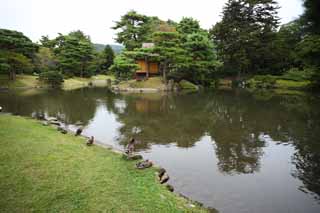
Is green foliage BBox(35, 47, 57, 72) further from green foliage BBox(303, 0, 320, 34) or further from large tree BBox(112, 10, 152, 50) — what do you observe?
green foliage BBox(303, 0, 320, 34)

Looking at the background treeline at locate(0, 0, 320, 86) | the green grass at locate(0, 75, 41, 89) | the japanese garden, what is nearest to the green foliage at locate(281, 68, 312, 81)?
the background treeline at locate(0, 0, 320, 86)

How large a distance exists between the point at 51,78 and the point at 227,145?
98.1 feet

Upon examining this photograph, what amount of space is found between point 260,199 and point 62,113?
12.8 m

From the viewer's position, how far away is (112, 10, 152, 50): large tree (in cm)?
3541

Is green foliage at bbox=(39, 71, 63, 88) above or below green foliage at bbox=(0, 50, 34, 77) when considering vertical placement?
below

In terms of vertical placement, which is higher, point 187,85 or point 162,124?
point 187,85

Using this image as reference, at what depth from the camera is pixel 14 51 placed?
30453 mm

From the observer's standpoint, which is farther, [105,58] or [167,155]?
[105,58]

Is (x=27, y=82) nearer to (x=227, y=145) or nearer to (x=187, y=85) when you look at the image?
(x=187, y=85)

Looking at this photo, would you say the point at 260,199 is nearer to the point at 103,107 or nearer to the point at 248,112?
the point at 248,112

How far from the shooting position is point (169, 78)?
29953mm

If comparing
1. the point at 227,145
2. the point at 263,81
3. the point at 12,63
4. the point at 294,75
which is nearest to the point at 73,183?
the point at 227,145

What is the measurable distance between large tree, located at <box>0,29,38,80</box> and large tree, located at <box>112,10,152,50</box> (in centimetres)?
1283

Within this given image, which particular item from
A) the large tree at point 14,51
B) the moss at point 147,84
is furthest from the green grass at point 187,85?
the large tree at point 14,51
